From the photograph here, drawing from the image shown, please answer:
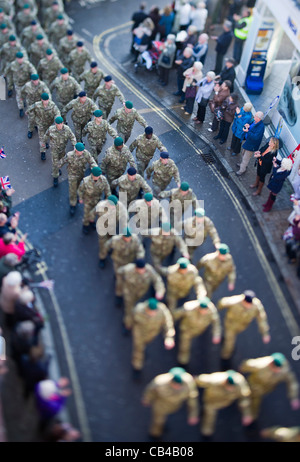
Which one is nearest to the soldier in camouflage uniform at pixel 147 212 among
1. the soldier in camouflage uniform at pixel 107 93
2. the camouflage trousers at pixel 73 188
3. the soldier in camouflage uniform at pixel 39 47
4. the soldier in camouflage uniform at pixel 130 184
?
the soldier in camouflage uniform at pixel 130 184

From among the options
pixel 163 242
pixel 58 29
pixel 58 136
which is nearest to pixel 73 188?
pixel 58 136

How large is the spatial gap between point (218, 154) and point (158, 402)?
29.6ft

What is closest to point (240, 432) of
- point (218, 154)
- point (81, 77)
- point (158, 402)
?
point (158, 402)

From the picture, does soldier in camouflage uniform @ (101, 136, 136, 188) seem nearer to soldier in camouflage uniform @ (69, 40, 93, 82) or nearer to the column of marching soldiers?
the column of marching soldiers

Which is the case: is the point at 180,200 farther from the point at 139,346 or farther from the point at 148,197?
the point at 139,346

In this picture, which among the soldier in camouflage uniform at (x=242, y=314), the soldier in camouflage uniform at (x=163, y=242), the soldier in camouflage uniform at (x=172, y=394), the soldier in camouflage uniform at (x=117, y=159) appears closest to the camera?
the soldier in camouflage uniform at (x=172, y=394)

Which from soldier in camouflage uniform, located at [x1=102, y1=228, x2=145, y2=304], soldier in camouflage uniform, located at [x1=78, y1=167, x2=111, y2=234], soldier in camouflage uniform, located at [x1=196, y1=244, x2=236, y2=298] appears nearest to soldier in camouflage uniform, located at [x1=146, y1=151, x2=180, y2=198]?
soldier in camouflage uniform, located at [x1=78, y1=167, x2=111, y2=234]

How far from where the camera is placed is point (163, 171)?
12.6 meters

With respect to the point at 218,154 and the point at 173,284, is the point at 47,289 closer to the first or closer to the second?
the point at 173,284

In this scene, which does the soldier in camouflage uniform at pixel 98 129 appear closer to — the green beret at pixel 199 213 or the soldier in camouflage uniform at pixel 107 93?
the soldier in camouflage uniform at pixel 107 93

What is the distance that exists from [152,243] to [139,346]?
2557 mm

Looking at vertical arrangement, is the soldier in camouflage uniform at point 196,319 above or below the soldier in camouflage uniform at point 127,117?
below

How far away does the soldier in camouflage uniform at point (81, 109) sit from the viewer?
13.9 meters

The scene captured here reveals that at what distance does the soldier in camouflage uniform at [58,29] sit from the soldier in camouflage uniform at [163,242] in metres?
10.6
